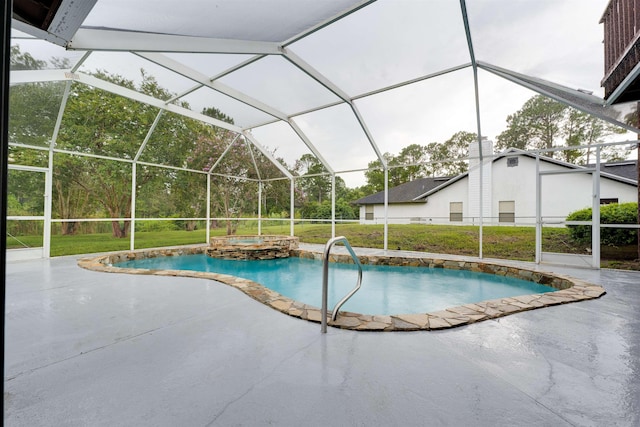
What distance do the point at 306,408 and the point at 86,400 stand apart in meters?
1.25

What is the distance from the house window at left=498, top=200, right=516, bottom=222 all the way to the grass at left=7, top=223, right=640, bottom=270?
63.3 inches

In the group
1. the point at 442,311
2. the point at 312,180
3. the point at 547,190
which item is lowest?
the point at 442,311

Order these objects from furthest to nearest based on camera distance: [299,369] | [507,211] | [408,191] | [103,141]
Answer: [408,191] < [103,141] < [507,211] < [299,369]

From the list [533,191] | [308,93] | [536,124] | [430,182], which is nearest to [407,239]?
[430,182]

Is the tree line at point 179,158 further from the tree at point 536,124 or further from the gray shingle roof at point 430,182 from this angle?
the gray shingle roof at point 430,182

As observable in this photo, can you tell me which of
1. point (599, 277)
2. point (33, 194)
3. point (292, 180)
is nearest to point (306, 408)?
point (599, 277)

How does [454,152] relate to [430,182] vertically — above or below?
above

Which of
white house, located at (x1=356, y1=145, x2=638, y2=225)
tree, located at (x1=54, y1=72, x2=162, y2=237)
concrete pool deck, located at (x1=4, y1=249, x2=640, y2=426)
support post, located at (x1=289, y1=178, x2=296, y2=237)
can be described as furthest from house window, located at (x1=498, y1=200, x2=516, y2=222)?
tree, located at (x1=54, y1=72, x2=162, y2=237)

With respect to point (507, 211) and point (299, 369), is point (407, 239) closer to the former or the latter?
point (507, 211)

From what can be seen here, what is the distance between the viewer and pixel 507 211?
729 centimetres

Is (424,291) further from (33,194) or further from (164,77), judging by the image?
(33,194)

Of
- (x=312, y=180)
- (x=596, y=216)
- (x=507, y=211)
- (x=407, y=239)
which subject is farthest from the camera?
(x=407, y=239)

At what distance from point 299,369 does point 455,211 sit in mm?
8715

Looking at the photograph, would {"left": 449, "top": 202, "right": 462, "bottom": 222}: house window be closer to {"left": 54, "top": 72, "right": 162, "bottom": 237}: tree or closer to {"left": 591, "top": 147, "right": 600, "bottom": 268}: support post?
{"left": 591, "top": 147, "right": 600, "bottom": 268}: support post
